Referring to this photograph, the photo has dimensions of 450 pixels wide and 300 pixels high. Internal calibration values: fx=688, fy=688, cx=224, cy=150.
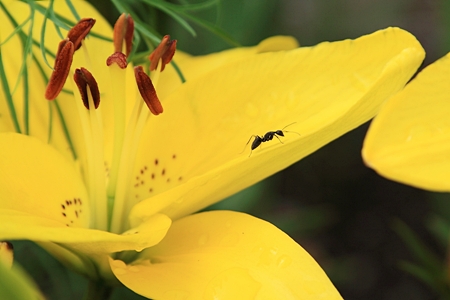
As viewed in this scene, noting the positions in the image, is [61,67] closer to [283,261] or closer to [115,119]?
[115,119]

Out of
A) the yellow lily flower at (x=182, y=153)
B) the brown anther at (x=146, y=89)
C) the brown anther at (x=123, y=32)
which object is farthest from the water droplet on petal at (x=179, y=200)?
the brown anther at (x=123, y=32)

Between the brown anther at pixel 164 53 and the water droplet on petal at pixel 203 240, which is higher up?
the brown anther at pixel 164 53

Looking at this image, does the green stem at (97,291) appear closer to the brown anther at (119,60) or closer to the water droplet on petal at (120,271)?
the water droplet on petal at (120,271)

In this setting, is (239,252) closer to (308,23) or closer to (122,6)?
Result: (122,6)

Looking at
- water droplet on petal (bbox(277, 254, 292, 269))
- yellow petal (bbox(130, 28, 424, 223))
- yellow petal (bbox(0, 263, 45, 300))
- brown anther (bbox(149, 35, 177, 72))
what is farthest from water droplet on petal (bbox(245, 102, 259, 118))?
yellow petal (bbox(0, 263, 45, 300))

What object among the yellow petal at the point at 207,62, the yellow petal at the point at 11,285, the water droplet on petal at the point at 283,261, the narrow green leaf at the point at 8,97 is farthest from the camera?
the yellow petal at the point at 207,62
